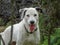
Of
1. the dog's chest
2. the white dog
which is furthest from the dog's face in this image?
the dog's chest

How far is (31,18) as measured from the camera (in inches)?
204

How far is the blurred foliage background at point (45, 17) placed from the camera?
7.70 ft

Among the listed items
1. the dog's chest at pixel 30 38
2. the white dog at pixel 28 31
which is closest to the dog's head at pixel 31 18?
the white dog at pixel 28 31

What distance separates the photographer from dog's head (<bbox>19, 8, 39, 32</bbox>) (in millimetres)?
5131

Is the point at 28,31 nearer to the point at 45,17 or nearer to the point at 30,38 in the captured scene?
the point at 30,38

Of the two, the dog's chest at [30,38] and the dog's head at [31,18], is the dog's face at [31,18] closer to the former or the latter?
the dog's head at [31,18]

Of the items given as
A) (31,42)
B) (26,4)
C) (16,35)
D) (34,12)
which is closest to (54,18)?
(34,12)

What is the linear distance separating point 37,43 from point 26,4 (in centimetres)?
553

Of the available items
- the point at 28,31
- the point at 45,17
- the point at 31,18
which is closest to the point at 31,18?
the point at 31,18

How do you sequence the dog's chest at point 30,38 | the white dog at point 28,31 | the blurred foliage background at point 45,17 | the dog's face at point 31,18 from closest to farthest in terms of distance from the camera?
the blurred foliage background at point 45,17 → the dog's face at point 31,18 → the white dog at point 28,31 → the dog's chest at point 30,38

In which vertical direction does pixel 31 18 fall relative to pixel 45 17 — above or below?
above

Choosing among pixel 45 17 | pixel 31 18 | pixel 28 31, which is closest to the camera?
pixel 31 18

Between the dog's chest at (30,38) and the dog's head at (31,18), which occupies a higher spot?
the dog's head at (31,18)

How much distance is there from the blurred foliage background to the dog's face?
0.22m
